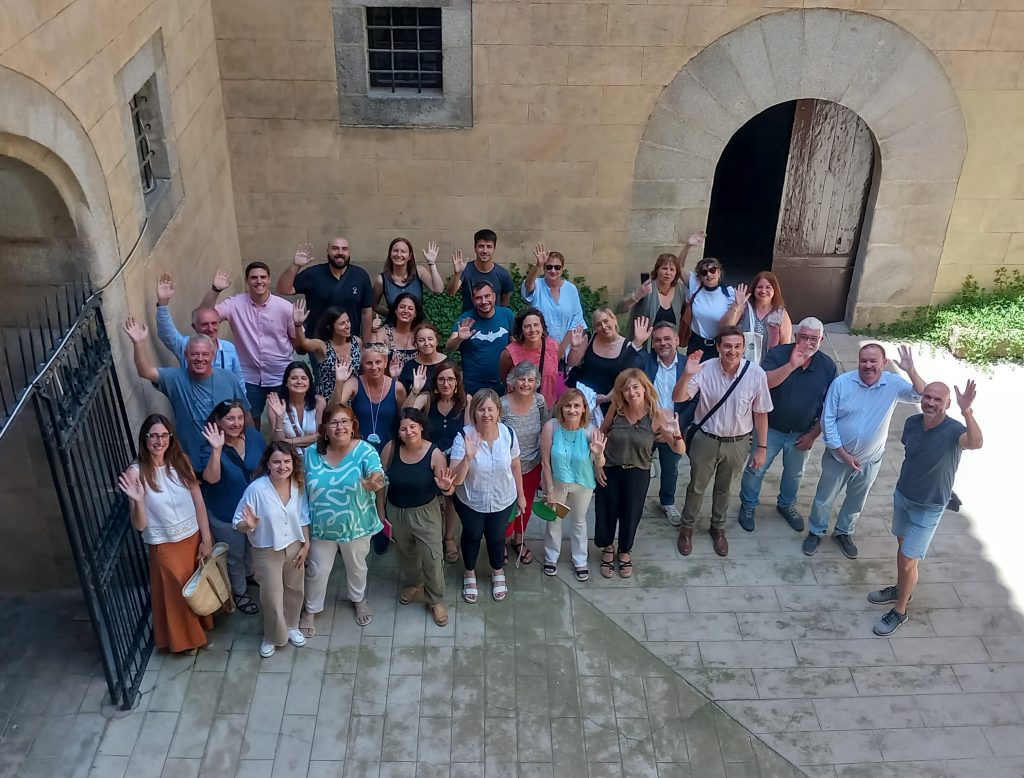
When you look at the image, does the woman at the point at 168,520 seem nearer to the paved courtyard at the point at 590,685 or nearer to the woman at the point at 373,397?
the paved courtyard at the point at 590,685

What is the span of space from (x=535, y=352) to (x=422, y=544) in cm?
159

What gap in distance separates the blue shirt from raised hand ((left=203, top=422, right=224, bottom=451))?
2.03m

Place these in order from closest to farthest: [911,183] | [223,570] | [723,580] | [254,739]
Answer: [254,739] → [223,570] → [723,580] → [911,183]

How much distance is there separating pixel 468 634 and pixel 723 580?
1915 mm

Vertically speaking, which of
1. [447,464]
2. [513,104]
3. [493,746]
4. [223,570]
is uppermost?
[513,104]

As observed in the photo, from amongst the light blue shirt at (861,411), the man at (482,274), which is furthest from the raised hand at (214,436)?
the light blue shirt at (861,411)

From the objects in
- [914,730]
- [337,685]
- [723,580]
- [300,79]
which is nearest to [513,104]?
[300,79]

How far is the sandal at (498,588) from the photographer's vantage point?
714 centimetres

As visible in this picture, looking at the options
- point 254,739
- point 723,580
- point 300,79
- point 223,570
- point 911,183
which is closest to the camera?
point 254,739

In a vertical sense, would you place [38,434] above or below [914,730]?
above

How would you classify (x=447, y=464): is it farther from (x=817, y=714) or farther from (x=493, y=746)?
(x=817, y=714)

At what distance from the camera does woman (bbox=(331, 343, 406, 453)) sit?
6777mm

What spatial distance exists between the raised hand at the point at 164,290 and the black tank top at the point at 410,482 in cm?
199

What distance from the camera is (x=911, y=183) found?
9.91 metres
